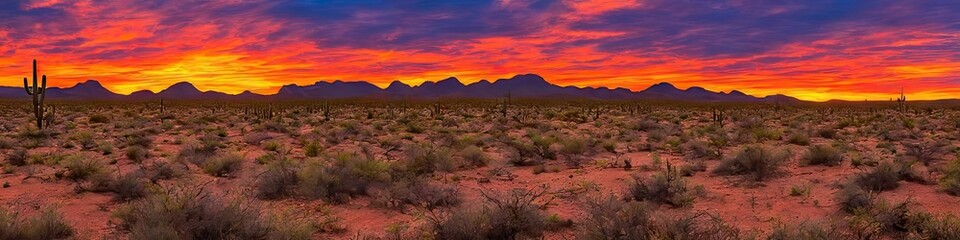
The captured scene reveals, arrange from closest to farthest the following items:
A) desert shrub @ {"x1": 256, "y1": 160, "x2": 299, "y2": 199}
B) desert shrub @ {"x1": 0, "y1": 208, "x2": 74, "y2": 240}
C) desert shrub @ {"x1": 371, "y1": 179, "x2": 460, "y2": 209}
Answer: desert shrub @ {"x1": 0, "y1": 208, "x2": 74, "y2": 240} → desert shrub @ {"x1": 371, "y1": 179, "x2": 460, "y2": 209} → desert shrub @ {"x1": 256, "y1": 160, "x2": 299, "y2": 199}

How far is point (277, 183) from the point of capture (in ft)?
35.6

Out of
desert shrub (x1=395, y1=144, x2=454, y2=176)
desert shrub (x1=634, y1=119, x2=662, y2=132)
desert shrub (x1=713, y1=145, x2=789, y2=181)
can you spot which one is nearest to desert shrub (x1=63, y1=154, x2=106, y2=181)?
desert shrub (x1=395, y1=144, x2=454, y2=176)

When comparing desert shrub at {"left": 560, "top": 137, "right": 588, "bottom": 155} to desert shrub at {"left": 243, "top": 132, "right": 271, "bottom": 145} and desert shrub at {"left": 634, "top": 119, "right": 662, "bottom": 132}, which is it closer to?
desert shrub at {"left": 243, "top": 132, "right": 271, "bottom": 145}

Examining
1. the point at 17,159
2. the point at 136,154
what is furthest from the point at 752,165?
the point at 17,159

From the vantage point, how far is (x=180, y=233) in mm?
6945

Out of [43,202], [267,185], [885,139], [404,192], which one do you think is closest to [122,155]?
[43,202]

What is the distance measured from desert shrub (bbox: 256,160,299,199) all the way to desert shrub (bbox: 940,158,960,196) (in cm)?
1068

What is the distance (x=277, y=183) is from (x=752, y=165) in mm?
8886

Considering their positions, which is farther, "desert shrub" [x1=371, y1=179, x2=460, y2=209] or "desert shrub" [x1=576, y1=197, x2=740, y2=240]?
"desert shrub" [x1=371, y1=179, x2=460, y2=209]

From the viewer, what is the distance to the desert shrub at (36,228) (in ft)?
23.5

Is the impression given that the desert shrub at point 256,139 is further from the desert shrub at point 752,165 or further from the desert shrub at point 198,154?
the desert shrub at point 752,165

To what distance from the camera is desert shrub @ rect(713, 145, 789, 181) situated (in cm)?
1241

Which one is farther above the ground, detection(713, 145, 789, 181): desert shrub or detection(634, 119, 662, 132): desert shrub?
detection(634, 119, 662, 132): desert shrub

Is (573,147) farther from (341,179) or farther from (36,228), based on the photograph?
(36,228)
